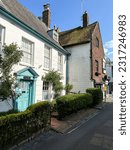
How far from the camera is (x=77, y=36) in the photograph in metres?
20.1

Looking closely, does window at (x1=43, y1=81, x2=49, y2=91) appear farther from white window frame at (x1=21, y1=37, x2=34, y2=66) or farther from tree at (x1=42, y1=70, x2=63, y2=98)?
white window frame at (x1=21, y1=37, x2=34, y2=66)

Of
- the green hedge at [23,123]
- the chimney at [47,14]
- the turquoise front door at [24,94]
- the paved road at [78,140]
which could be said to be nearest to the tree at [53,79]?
the turquoise front door at [24,94]

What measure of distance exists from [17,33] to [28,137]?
6435mm

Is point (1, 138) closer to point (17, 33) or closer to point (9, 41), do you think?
point (9, 41)

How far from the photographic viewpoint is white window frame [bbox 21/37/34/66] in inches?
451

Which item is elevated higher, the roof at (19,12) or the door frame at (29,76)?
the roof at (19,12)

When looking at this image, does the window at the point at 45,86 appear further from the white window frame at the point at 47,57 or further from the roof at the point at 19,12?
the roof at the point at 19,12

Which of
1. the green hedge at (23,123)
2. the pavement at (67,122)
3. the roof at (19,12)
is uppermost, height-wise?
the roof at (19,12)

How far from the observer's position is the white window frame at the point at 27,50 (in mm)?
11466

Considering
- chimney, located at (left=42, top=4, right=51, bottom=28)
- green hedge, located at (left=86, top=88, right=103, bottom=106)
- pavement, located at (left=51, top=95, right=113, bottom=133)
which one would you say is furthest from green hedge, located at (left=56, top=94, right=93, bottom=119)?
chimney, located at (left=42, top=4, right=51, bottom=28)

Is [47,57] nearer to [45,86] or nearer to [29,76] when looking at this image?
[45,86]

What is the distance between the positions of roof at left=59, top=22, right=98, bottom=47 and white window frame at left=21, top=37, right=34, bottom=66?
7700mm

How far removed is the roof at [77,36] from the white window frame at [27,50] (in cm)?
770

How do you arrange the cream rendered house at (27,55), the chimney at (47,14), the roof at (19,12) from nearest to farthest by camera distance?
the cream rendered house at (27,55)
the roof at (19,12)
the chimney at (47,14)
